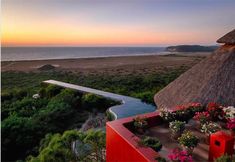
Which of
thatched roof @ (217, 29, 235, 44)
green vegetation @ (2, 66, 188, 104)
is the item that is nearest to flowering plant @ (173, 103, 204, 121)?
thatched roof @ (217, 29, 235, 44)

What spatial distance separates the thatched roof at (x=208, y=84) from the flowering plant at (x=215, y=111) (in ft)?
1.38

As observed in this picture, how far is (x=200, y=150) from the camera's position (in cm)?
509

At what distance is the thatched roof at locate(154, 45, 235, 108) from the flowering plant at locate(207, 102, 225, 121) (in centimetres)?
42

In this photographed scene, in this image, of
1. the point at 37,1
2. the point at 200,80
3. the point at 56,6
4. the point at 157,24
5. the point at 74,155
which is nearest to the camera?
the point at 200,80

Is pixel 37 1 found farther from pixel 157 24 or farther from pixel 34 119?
pixel 157 24

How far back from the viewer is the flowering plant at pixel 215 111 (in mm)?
6148

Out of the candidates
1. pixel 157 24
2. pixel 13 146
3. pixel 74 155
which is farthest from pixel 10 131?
pixel 157 24

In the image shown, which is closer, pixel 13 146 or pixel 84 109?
pixel 13 146

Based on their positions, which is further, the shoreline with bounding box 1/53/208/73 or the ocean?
the ocean

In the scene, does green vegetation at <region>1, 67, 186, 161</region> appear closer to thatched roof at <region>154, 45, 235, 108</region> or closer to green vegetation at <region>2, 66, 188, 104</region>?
green vegetation at <region>2, 66, 188, 104</region>

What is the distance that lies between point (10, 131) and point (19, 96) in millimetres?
9503

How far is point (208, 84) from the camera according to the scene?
696 cm

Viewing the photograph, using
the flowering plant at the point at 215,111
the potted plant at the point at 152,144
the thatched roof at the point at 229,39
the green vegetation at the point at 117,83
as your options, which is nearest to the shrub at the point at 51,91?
the green vegetation at the point at 117,83

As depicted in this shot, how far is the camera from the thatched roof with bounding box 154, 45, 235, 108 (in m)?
6.67
